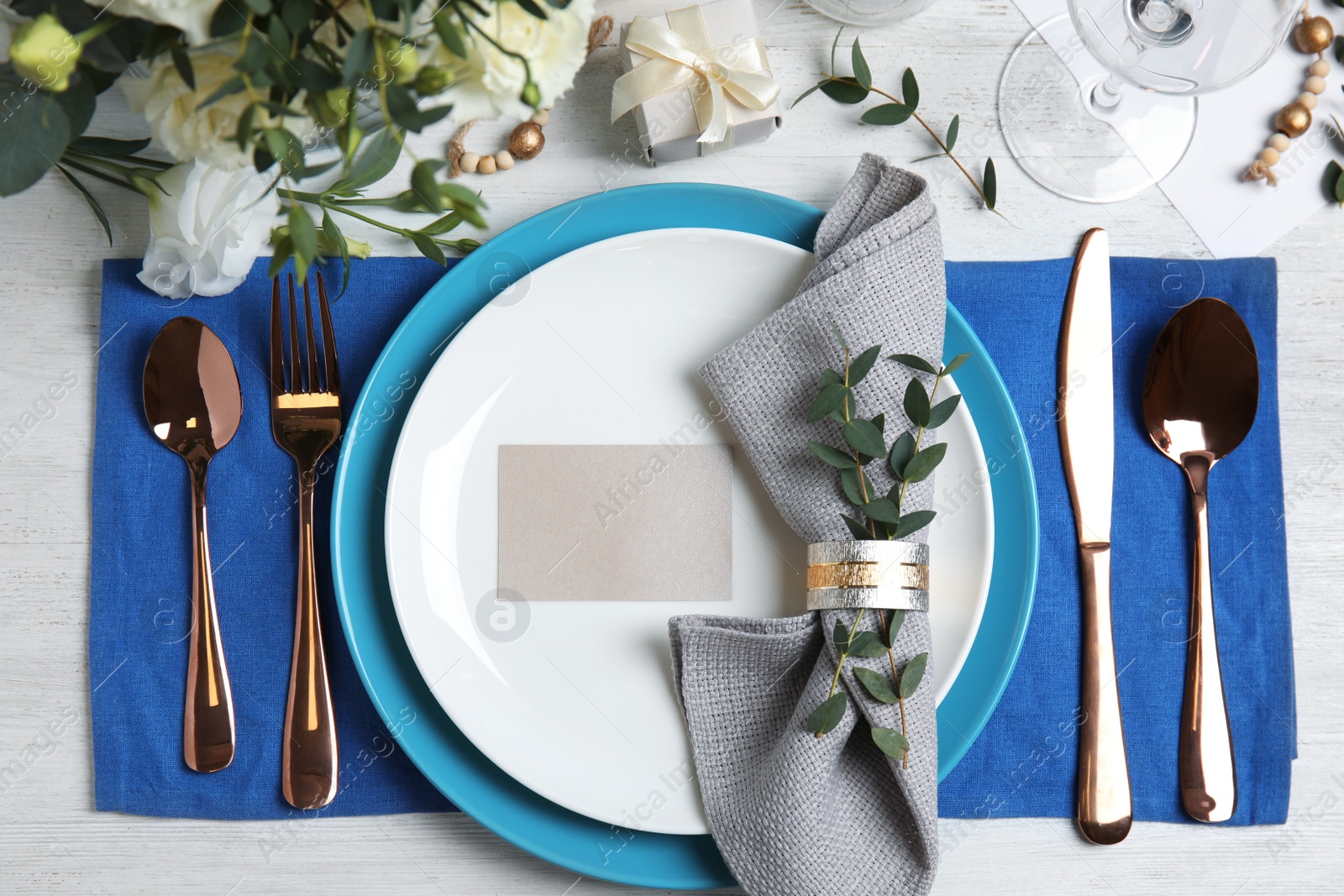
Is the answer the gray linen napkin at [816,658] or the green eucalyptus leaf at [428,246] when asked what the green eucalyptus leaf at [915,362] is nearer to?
the gray linen napkin at [816,658]

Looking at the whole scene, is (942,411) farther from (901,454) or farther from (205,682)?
(205,682)

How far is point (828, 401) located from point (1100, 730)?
33cm

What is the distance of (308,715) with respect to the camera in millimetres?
615

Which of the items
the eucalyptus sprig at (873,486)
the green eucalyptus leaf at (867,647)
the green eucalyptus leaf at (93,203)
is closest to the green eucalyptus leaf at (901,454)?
the eucalyptus sprig at (873,486)

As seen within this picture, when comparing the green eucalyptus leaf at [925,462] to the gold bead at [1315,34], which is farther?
the gold bead at [1315,34]

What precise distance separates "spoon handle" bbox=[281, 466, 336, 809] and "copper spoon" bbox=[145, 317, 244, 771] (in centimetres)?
5

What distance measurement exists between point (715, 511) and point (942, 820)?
0.95 ft

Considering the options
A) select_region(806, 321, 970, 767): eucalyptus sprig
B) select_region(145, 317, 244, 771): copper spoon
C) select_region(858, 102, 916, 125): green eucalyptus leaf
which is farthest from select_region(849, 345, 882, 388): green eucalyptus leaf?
select_region(145, 317, 244, 771): copper spoon

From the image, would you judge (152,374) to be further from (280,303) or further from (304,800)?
(304,800)

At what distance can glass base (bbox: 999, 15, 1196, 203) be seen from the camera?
670 millimetres

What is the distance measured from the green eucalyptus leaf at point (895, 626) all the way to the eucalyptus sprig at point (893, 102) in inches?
13.0

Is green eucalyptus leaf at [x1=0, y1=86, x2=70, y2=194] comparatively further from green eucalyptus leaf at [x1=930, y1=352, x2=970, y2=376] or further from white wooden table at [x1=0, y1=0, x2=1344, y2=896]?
green eucalyptus leaf at [x1=930, y1=352, x2=970, y2=376]

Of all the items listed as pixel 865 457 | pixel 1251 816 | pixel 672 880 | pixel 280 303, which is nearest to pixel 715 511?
pixel 865 457

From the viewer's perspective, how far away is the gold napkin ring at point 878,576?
552 mm
